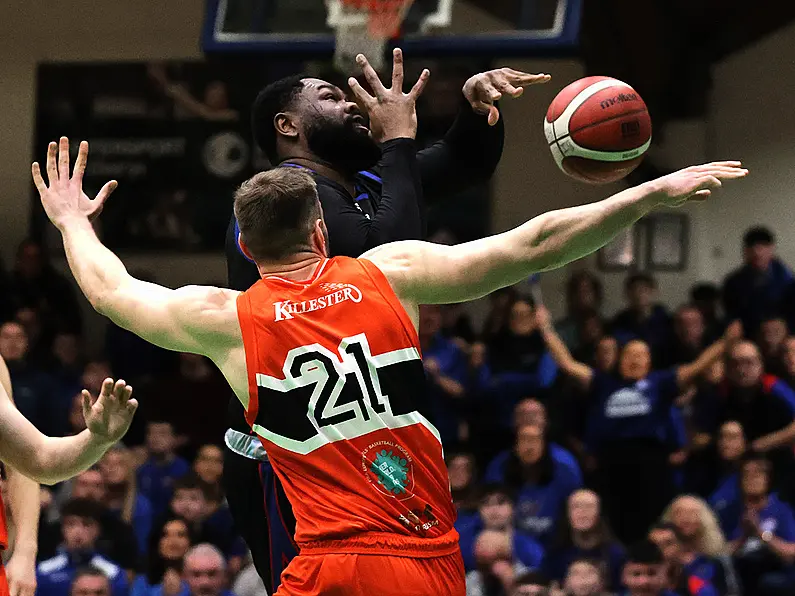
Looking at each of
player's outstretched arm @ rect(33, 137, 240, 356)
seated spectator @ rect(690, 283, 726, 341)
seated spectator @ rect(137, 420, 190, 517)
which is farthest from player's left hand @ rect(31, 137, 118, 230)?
seated spectator @ rect(690, 283, 726, 341)

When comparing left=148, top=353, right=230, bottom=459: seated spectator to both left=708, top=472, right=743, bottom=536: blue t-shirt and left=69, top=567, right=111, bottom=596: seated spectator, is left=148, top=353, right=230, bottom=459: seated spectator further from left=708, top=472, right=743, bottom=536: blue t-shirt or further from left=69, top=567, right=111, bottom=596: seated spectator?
left=708, top=472, right=743, bottom=536: blue t-shirt

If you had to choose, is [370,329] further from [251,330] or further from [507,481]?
[507,481]

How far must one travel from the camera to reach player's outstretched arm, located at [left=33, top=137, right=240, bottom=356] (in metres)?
4.22

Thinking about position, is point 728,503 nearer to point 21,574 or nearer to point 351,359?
point 21,574

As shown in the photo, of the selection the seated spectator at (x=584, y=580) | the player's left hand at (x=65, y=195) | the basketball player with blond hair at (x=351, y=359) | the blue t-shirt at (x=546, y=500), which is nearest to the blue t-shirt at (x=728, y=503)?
the blue t-shirt at (x=546, y=500)

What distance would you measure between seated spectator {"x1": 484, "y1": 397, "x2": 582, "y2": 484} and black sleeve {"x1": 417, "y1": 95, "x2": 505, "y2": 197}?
189 inches

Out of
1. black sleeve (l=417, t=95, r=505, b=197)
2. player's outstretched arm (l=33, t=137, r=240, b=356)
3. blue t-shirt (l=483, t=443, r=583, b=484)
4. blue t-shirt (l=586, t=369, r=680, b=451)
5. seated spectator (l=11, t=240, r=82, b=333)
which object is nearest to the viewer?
player's outstretched arm (l=33, t=137, r=240, b=356)

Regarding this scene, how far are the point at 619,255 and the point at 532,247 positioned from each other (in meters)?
10.3

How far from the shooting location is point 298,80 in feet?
17.3

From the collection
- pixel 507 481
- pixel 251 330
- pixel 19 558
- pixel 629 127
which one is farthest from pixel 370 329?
pixel 507 481

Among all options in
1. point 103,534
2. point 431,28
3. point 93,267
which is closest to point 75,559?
point 103,534

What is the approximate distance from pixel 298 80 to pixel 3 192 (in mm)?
10036

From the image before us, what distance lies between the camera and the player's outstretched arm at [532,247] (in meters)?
3.99

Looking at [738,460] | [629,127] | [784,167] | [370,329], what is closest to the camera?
[370,329]
